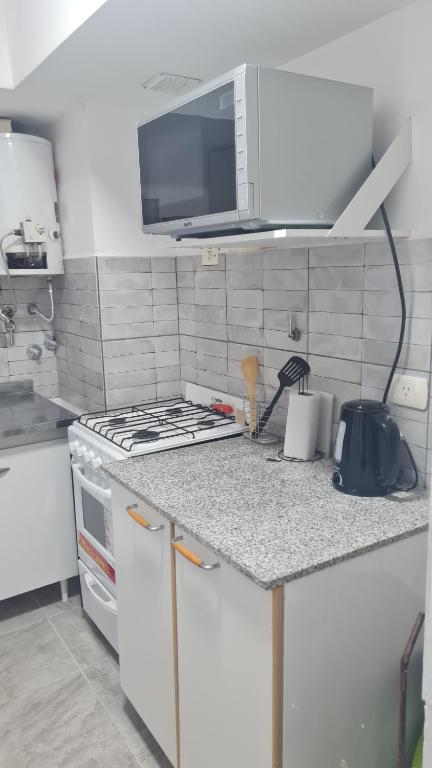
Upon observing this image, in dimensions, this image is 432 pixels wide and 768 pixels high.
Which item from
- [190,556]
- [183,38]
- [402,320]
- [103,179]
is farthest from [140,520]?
[103,179]

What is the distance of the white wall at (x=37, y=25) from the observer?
1.52m

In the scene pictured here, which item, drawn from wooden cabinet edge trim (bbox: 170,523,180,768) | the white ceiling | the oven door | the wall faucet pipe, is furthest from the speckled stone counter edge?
the wall faucet pipe

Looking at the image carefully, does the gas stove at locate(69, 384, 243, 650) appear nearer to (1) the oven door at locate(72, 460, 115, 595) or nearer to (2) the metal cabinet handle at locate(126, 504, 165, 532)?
(1) the oven door at locate(72, 460, 115, 595)

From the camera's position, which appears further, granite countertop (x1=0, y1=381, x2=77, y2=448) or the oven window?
granite countertop (x1=0, y1=381, x2=77, y2=448)

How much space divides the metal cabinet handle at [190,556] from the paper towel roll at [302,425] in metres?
0.51

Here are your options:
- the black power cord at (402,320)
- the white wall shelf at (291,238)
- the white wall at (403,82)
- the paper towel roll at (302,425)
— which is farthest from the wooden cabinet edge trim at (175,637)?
the white wall at (403,82)

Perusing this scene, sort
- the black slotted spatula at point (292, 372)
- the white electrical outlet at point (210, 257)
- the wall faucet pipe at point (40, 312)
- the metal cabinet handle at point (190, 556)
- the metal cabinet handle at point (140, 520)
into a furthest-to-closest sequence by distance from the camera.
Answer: the wall faucet pipe at point (40, 312) < the white electrical outlet at point (210, 257) < the black slotted spatula at point (292, 372) < the metal cabinet handle at point (140, 520) < the metal cabinet handle at point (190, 556)

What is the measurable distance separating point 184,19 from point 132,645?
1.73m

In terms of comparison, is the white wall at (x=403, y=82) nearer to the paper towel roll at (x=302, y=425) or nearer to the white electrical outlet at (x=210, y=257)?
the paper towel roll at (x=302, y=425)

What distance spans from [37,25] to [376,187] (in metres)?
1.15

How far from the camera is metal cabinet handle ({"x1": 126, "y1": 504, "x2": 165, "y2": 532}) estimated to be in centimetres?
148

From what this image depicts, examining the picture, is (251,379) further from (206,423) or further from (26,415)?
(26,415)

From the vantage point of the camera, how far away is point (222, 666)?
4.21ft

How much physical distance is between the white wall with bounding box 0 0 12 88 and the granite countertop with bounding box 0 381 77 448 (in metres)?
1.20
